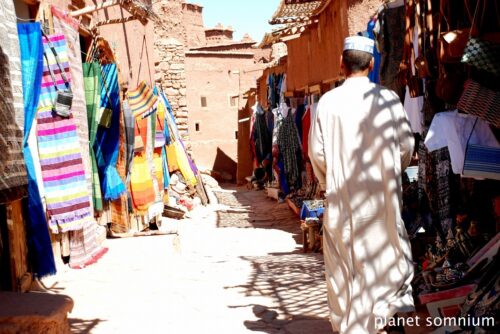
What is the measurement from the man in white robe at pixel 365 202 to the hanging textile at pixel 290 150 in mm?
8694

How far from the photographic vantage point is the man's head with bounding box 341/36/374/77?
3.71 meters

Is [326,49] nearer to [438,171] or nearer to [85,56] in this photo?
[85,56]

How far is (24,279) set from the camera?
550cm

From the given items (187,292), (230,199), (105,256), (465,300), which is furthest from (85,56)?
(230,199)

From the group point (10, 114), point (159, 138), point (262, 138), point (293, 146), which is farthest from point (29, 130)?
point (262, 138)

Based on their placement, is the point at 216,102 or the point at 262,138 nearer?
the point at 262,138

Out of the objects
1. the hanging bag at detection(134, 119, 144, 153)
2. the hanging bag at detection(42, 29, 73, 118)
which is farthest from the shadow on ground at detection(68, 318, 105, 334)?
the hanging bag at detection(134, 119, 144, 153)

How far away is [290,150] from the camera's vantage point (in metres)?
12.8

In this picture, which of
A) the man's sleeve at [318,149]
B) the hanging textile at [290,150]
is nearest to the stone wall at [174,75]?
the hanging textile at [290,150]

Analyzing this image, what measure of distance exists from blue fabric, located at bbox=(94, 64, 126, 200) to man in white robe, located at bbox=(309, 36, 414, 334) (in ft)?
16.8

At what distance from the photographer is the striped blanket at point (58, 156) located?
6.19 meters

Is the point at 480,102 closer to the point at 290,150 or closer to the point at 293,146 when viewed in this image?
the point at 293,146

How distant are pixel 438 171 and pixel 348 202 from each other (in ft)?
4.31

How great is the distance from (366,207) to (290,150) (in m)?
9.25
